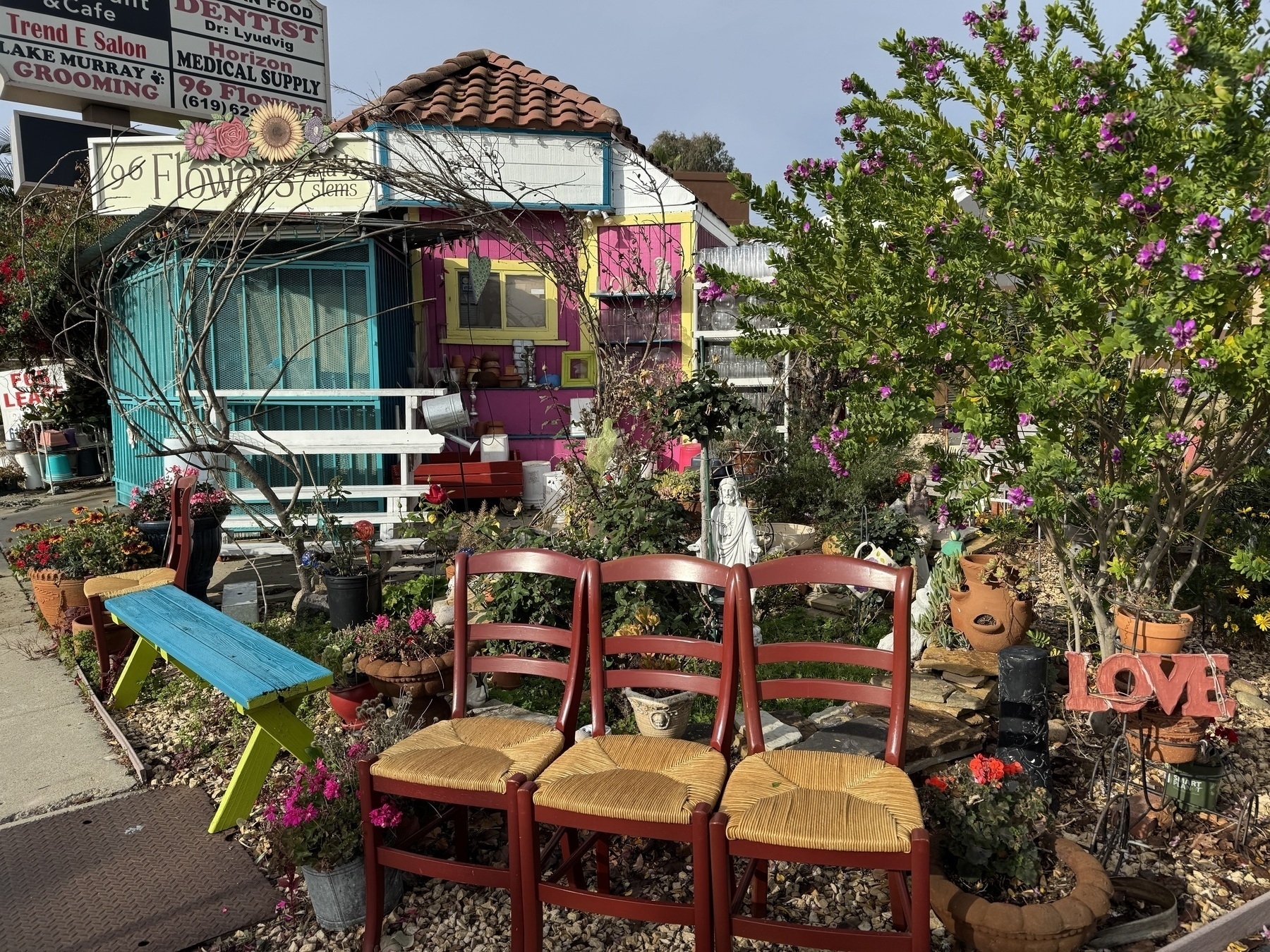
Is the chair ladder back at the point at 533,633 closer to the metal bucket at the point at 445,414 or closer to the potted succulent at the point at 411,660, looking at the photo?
the potted succulent at the point at 411,660

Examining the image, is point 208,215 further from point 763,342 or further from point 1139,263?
point 1139,263

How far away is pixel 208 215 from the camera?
25.4 ft

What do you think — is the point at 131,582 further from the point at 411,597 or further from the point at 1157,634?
the point at 1157,634

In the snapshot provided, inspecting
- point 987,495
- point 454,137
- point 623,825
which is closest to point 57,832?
point 623,825

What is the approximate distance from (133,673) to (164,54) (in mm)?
9998

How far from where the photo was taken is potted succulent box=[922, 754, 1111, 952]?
7.40 ft

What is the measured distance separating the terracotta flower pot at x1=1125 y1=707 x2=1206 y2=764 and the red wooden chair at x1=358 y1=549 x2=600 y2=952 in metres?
2.03

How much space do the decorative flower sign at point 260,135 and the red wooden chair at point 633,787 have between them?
4553 millimetres

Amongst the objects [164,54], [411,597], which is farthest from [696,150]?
[411,597]

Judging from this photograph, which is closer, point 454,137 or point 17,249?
point 454,137

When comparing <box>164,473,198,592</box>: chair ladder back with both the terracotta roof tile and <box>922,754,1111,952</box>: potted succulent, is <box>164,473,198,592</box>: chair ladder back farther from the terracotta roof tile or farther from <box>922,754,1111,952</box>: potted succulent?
the terracotta roof tile

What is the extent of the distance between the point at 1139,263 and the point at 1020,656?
1374 mm

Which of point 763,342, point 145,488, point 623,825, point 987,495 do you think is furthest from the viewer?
point 145,488

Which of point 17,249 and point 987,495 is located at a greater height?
point 17,249
